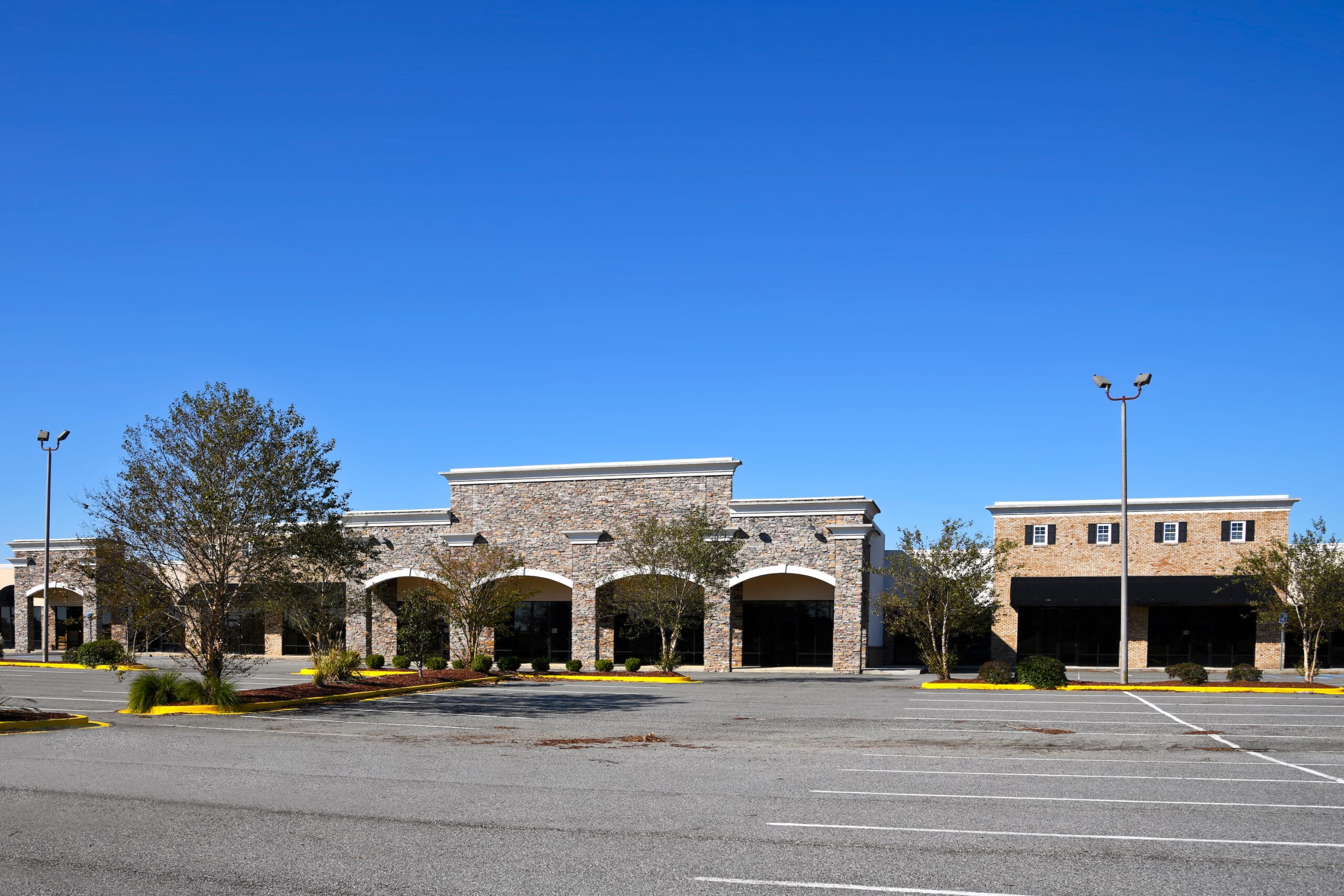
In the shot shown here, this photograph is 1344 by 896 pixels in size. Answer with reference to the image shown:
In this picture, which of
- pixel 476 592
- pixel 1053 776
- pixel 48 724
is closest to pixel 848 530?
pixel 476 592

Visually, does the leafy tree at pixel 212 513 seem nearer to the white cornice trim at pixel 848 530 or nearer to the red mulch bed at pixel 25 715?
the red mulch bed at pixel 25 715

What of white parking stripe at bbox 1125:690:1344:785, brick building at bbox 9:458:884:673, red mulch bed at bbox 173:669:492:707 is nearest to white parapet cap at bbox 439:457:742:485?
brick building at bbox 9:458:884:673

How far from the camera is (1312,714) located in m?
22.1

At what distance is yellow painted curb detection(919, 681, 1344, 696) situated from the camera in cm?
2778

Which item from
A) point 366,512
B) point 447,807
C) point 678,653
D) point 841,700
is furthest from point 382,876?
point 366,512

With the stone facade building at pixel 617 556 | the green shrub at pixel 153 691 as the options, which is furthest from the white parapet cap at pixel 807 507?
the green shrub at pixel 153 691

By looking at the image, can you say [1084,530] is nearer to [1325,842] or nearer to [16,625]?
[1325,842]

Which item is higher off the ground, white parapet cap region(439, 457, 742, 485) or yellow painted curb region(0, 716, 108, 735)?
white parapet cap region(439, 457, 742, 485)

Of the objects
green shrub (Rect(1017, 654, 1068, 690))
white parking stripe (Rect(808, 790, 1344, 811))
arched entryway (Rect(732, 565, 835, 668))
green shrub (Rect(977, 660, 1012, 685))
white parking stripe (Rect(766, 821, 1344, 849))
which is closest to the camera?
white parking stripe (Rect(766, 821, 1344, 849))

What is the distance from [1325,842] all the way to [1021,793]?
3224 mm

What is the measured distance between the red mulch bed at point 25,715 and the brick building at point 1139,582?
32969 millimetres

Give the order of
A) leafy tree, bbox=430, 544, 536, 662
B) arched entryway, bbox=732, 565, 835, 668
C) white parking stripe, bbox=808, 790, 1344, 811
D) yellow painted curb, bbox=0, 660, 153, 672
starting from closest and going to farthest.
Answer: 1. white parking stripe, bbox=808, 790, 1344, 811
2. leafy tree, bbox=430, 544, 536, 662
3. yellow painted curb, bbox=0, 660, 153, 672
4. arched entryway, bbox=732, 565, 835, 668

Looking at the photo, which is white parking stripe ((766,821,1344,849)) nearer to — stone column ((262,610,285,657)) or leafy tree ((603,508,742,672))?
leafy tree ((603,508,742,672))

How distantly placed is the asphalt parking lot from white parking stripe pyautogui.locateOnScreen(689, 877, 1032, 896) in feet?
0.12
